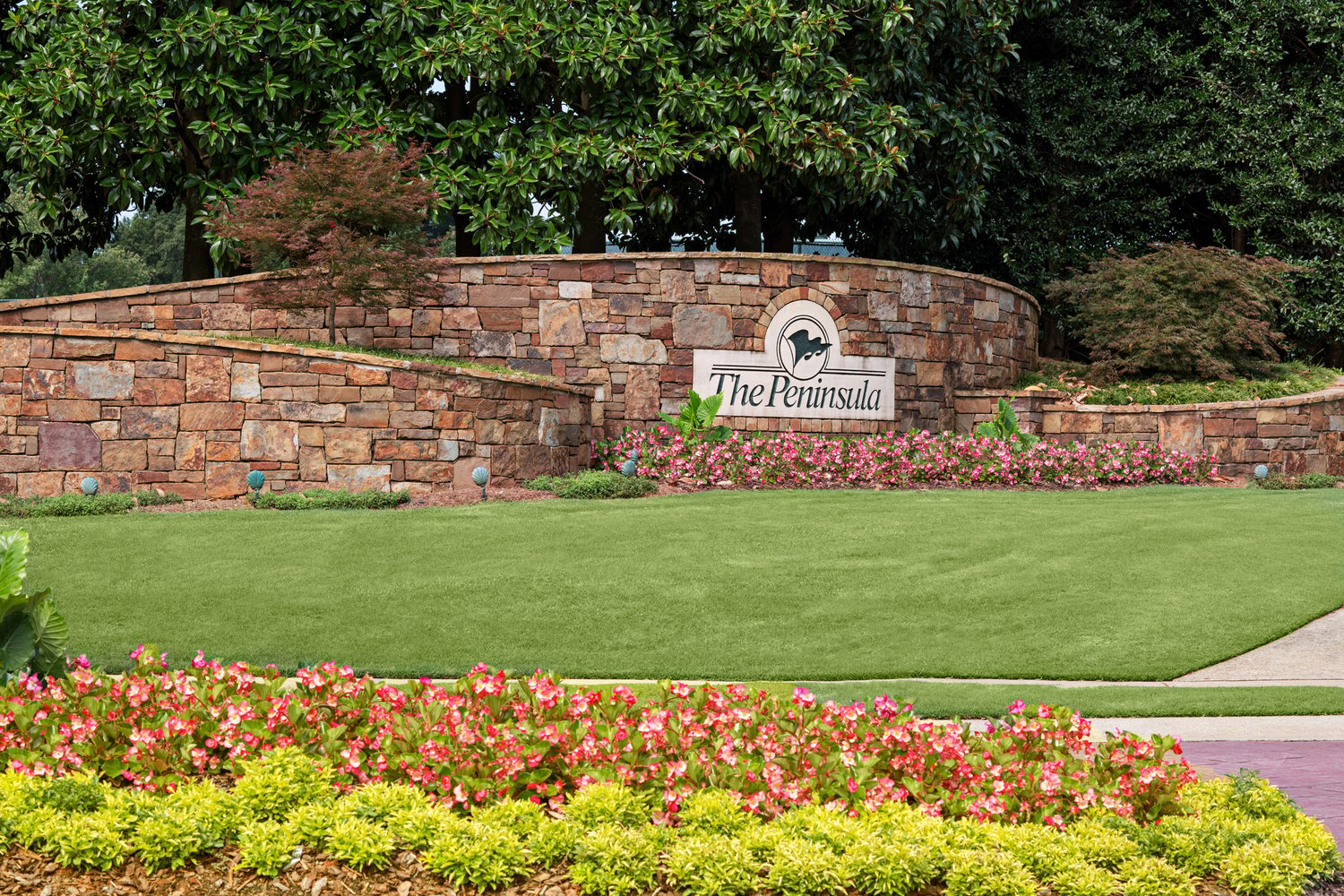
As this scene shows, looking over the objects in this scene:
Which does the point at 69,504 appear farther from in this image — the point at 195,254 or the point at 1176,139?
the point at 1176,139

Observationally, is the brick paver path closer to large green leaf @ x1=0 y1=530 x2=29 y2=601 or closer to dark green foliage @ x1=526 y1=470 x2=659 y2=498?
large green leaf @ x1=0 y1=530 x2=29 y2=601

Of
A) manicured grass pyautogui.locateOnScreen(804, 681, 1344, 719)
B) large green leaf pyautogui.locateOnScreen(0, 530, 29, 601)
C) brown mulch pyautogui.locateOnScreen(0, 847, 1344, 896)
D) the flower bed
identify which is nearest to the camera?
brown mulch pyautogui.locateOnScreen(0, 847, 1344, 896)

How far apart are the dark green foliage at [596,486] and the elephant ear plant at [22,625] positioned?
819 centimetres

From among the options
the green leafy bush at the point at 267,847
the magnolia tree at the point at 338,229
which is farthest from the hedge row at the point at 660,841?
the magnolia tree at the point at 338,229

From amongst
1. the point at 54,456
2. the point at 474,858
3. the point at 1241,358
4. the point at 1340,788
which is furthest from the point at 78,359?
the point at 1241,358

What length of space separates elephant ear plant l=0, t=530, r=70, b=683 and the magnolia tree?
9.80 meters

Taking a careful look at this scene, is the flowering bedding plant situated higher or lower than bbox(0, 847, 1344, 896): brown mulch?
higher

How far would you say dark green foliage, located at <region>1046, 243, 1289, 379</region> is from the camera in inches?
730

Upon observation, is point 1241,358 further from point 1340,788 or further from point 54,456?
point 54,456

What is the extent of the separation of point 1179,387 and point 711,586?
1098 centimetres

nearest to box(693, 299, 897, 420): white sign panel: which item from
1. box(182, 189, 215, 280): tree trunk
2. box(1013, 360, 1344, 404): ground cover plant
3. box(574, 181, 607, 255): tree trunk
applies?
box(1013, 360, 1344, 404): ground cover plant

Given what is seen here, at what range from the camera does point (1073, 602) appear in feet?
31.3

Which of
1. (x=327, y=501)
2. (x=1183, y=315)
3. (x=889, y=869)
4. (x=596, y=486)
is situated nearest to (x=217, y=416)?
(x=327, y=501)

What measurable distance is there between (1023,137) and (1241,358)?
21.4 feet
